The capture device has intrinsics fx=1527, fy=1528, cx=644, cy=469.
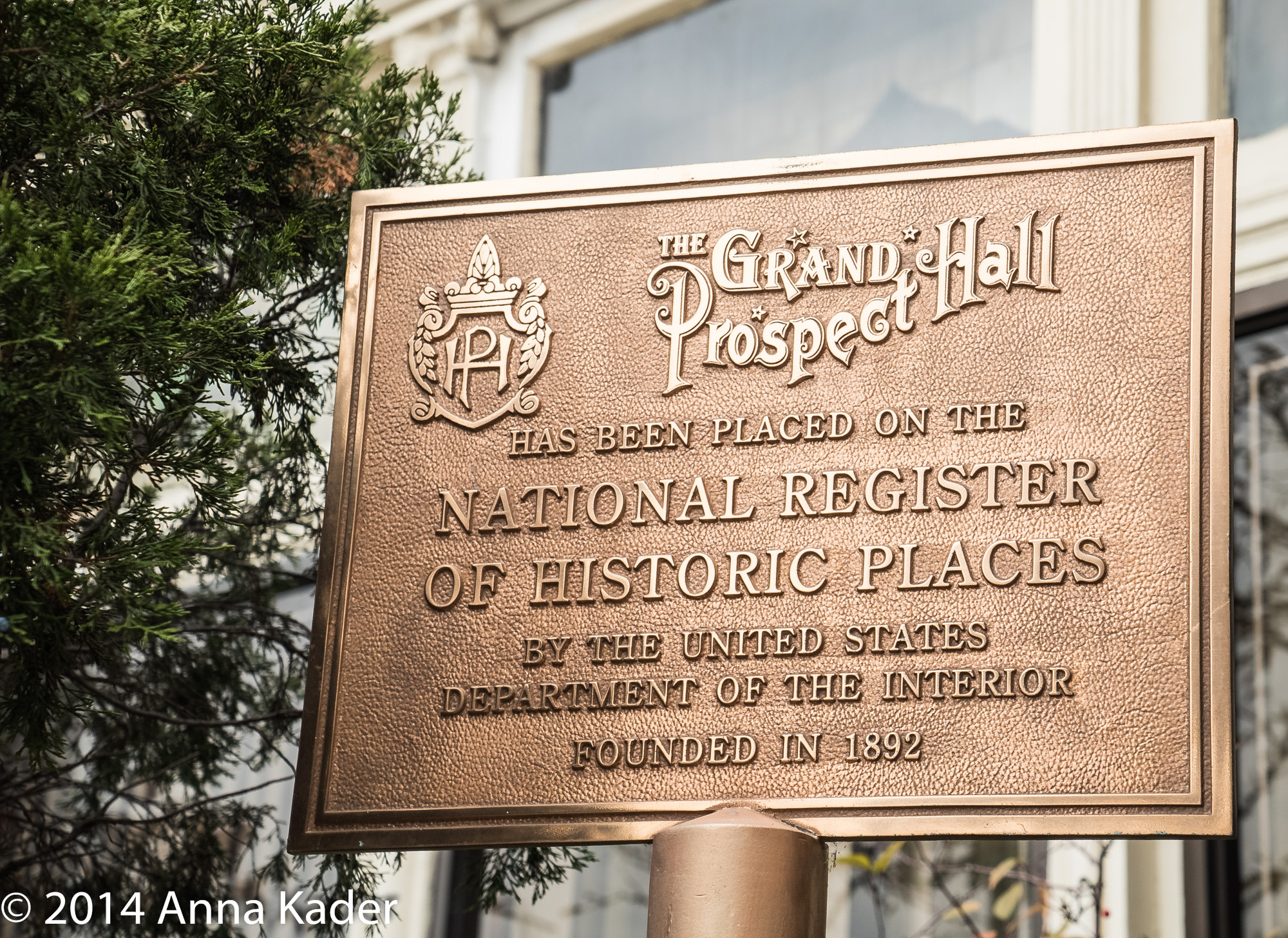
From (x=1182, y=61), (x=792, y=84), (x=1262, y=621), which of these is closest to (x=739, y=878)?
(x=1262, y=621)

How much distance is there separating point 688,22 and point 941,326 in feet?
12.4

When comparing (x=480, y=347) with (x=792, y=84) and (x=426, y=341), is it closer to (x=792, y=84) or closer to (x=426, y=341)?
(x=426, y=341)

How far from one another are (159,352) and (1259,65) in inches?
152

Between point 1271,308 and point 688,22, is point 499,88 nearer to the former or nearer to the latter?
point 688,22

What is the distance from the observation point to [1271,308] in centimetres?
477

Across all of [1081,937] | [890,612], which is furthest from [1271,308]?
[890,612]

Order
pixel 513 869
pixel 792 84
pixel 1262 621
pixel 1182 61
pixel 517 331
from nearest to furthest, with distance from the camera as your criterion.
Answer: pixel 517 331 → pixel 513 869 → pixel 1262 621 → pixel 1182 61 → pixel 792 84

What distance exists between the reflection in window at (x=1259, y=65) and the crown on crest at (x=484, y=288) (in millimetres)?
2951

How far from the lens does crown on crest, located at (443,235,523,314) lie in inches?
130

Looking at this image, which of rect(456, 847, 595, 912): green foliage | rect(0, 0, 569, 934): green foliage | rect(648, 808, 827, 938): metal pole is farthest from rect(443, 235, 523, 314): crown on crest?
rect(456, 847, 595, 912): green foliage

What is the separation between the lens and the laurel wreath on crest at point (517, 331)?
10.7 feet

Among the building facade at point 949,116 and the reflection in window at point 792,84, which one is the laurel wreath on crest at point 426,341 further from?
the reflection in window at point 792,84

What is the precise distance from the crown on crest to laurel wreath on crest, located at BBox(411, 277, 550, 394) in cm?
3

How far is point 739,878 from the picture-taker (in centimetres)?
273
